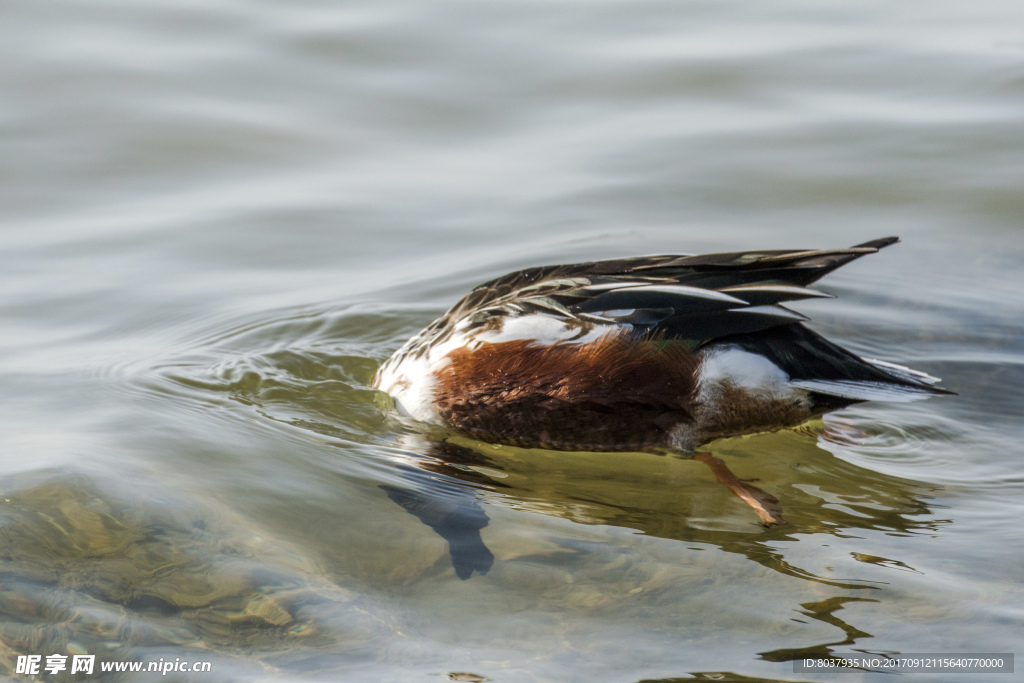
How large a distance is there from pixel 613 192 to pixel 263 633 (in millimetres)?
5320

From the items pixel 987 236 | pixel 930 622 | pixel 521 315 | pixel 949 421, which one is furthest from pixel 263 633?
pixel 987 236

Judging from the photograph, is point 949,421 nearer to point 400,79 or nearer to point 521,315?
point 521,315

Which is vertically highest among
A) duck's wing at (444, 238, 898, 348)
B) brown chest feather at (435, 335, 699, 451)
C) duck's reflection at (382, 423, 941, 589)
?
duck's wing at (444, 238, 898, 348)

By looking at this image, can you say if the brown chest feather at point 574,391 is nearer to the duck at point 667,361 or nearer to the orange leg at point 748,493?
the duck at point 667,361

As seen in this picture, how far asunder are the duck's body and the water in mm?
252

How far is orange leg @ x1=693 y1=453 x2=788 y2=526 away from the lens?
4273 millimetres

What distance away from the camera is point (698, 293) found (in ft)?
14.3

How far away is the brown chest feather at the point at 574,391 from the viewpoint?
4.45 meters

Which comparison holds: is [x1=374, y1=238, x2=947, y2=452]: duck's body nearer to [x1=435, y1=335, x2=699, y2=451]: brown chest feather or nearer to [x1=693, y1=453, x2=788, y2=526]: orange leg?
[x1=435, y1=335, x2=699, y2=451]: brown chest feather

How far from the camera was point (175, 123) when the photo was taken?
906 centimetres

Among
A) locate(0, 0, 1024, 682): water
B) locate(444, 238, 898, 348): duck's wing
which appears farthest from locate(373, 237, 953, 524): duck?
locate(0, 0, 1024, 682): water

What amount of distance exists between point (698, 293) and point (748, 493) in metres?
0.89

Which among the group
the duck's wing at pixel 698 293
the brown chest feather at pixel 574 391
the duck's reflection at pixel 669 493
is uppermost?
the duck's wing at pixel 698 293

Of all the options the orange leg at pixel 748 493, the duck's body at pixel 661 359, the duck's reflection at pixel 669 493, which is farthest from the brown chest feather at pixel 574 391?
the orange leg at pixel 748 493
